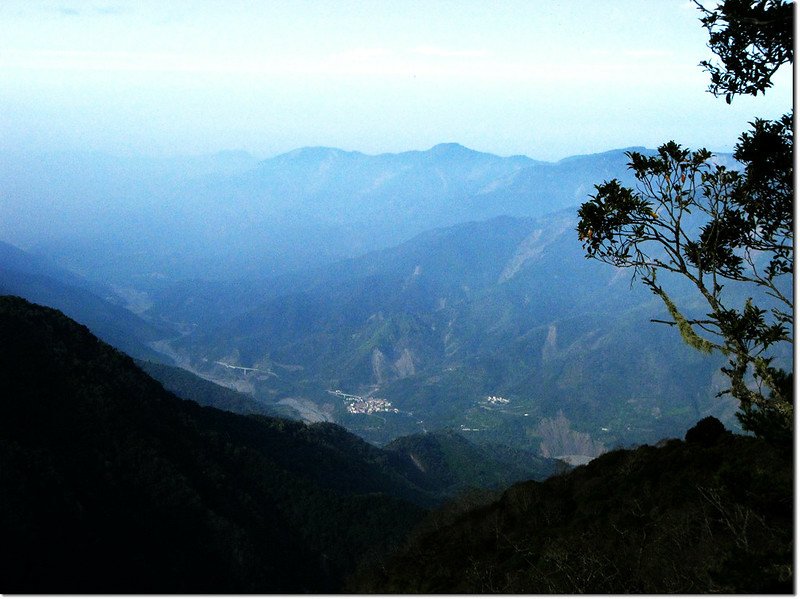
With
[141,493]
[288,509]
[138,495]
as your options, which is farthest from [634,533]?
[288,509]

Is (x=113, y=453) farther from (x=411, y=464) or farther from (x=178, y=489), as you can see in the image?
(x=411, y=464)

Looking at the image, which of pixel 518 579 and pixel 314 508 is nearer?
pixel 518 579

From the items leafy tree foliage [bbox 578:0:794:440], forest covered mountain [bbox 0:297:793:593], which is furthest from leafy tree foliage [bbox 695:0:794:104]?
forest covered mountain [bbox 0:297:793:593]

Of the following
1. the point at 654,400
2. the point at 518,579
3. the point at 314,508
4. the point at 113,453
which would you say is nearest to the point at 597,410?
the point at 654,400

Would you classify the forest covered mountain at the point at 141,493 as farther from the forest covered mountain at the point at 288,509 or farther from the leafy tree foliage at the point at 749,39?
the leafy tree foliage at the point at 749,39

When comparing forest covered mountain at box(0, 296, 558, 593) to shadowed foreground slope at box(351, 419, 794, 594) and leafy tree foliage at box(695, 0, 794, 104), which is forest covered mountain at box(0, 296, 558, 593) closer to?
shadowed foreground slope at box(351, 419, 794, 594)
